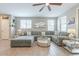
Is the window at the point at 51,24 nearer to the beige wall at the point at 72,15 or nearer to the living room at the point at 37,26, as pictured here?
the living room at the point at 37,26

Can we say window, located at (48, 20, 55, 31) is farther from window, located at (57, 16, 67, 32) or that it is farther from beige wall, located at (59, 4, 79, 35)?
beige wall, located at (59, 4, 79, 35)

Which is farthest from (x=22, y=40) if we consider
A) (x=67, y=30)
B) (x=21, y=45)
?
(x=67, y=30)

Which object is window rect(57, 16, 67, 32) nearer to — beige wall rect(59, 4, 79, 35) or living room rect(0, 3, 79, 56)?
living room rect(0, 3, 79, 56)

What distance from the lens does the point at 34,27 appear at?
9.95m

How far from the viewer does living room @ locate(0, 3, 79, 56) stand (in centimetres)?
665

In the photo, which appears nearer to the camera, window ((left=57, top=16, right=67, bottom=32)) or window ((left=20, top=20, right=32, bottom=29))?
window ((left=57, top=16, right=67, bottom=32))

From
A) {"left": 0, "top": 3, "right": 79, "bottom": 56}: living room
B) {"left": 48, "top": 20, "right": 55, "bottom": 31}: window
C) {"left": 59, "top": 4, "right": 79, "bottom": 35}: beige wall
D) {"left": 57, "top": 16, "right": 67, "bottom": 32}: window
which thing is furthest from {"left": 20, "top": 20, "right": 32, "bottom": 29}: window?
{"left": 59, "top": 4, "right": 79, "bottom": 35}: beige wall

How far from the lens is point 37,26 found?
390 inches

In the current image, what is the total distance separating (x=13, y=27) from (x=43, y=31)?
2.57 metres

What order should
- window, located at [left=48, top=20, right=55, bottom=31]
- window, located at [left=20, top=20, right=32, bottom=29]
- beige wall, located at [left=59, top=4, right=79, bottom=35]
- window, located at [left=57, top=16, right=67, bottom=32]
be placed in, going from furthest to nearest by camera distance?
1. window, located at [left=20, top=20, right=32, bottom=29]
2. window, located at [left=48, top=20, right=55, bottom=31]
3. window, located at [left=57, top=16, right=67, bottom=32]
4. beige wall, located at [left=59, top=4, right=79, bottom=35]

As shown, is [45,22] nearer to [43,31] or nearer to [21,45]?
[43,31]

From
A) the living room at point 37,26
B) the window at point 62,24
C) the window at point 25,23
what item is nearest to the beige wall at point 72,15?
the living room at point 37,26

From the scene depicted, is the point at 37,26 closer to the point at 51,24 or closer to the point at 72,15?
the point at 51,24

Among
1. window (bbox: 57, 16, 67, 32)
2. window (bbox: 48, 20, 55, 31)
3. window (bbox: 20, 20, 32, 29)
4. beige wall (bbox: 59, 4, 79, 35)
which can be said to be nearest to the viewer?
beige wall (bbox: 59, 4, 79, 35)
